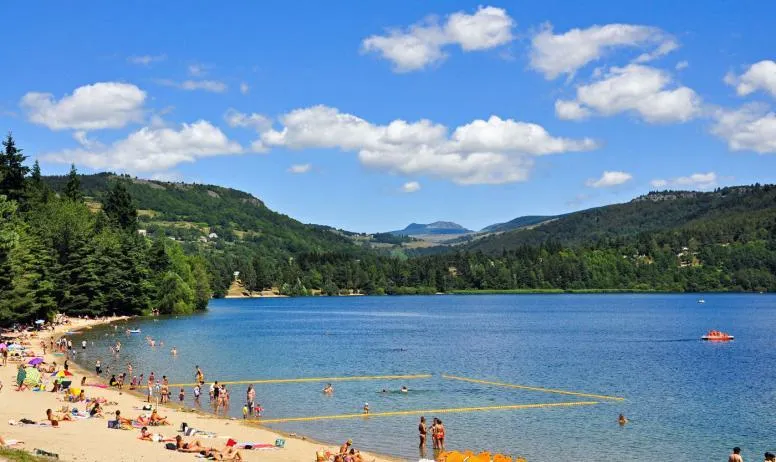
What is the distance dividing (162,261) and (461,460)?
12888 cm

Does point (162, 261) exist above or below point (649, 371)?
above

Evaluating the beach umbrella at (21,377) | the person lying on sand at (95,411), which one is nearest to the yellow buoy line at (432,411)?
the person lying on sand at (95,411)

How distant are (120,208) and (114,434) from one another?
136 meters

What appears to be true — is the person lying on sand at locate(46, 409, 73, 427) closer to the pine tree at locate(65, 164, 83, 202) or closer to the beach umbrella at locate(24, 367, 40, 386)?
the beach umbrella at locate(24, 367, 40, 386)

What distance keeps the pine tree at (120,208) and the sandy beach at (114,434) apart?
112011mm

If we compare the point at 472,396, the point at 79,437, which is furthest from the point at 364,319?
the point at 79,437

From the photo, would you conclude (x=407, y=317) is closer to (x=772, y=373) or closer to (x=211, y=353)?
(x=211, y=353)

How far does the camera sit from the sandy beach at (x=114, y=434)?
1384 inches

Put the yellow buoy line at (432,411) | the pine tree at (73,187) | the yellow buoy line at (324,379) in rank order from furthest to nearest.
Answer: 1. the pine tree at (73,187)
2. the yellow buoy line at (324,379)
3. the yellow buoy line at (432,411)

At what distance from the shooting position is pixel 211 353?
302 feet

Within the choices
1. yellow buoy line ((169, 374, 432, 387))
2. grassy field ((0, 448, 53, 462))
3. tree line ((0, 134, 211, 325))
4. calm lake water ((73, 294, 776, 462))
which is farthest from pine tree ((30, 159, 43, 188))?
grassy field ((0, 448, 53, 462))

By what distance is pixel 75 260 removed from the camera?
390ft

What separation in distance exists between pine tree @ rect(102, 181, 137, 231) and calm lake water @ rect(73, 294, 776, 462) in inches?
1186

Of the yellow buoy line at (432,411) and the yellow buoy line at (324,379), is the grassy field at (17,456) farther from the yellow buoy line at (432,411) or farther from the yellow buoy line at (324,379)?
the yellow buoy line at (324,379)
